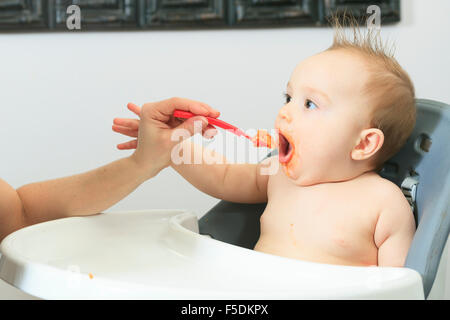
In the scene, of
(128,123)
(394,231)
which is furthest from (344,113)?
(128,123)

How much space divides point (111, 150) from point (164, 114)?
Answer: 2.42 feet

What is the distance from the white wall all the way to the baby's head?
612 mm

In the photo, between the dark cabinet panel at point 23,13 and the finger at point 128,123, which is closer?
the finger at point 128,123

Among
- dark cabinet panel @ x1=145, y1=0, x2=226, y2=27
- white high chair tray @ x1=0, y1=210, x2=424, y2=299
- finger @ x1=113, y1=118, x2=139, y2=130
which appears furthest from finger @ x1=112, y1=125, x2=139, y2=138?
dark cabinet panel @ x1=145, y1=0, x2=226, y2=27

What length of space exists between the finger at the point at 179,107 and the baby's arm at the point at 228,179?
0.48 feet

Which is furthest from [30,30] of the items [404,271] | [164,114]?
[404,271]

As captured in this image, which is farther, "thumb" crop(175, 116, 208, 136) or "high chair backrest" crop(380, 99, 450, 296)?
"thumb" crop(175, 116, 208, 136)

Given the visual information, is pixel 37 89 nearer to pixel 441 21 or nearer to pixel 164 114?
pixel 164 114

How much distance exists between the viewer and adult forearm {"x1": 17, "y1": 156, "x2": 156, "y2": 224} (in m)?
0.76

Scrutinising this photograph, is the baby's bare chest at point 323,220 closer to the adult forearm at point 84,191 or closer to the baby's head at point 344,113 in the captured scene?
the baby's head at point 344,113

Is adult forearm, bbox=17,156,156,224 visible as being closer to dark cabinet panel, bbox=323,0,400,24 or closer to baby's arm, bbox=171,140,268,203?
baby's arm, bbox=171,140,268,203

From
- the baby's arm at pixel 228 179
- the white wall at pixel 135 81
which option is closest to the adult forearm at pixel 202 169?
the baby's arm at pixel 228 179

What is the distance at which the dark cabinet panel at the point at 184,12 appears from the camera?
1.31m

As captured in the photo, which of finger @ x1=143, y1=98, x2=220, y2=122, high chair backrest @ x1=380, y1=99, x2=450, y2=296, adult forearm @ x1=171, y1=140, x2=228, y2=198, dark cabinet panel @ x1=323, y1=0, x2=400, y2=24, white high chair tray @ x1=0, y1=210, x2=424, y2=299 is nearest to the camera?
white high chair tray @ x1=0, y1=210, x2=424, y2=299
